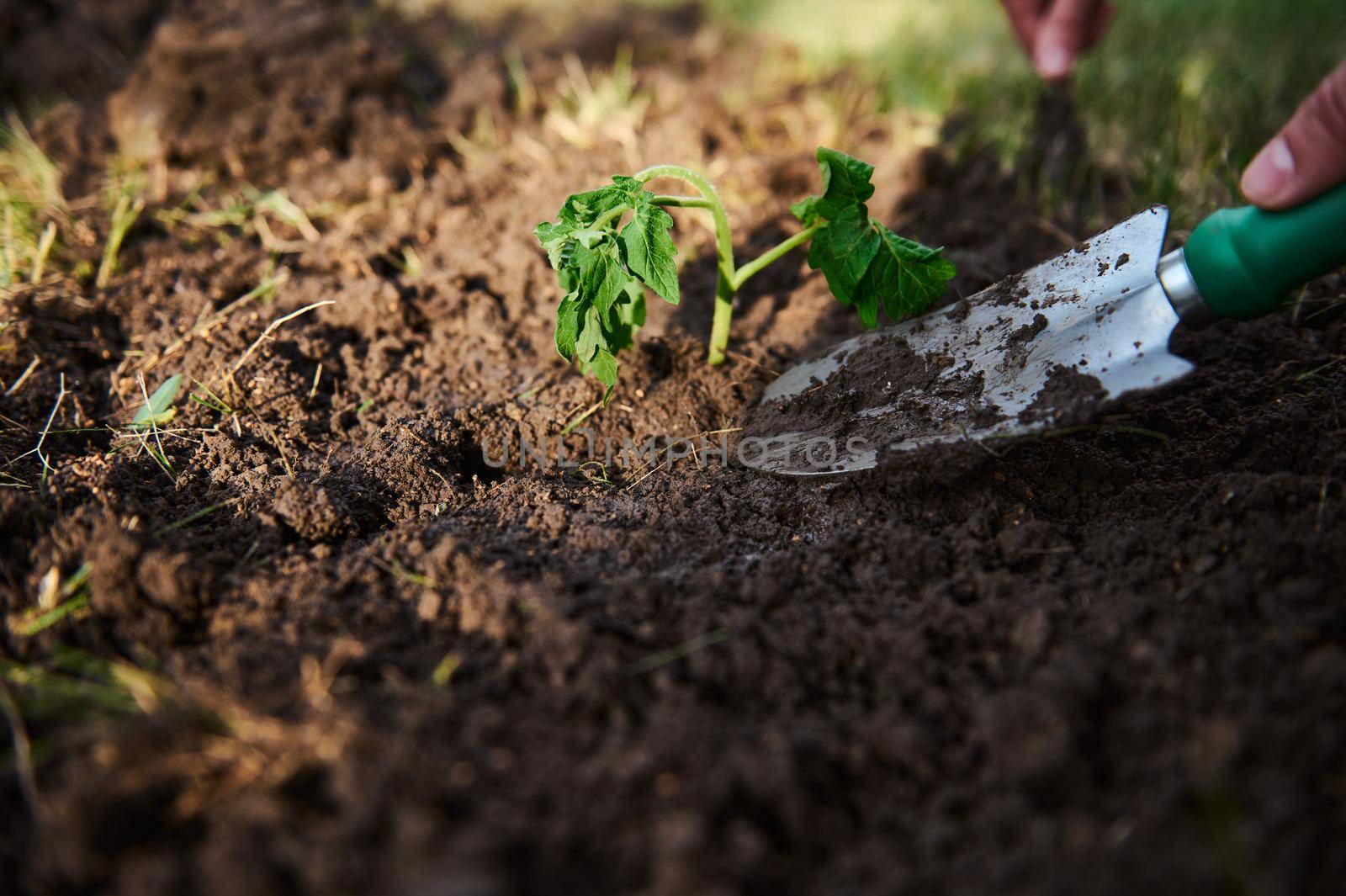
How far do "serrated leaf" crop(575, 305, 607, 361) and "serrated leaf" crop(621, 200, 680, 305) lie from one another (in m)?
0.15

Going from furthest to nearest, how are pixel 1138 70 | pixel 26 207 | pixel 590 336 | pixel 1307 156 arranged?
pixel 1138 70 < pixel 26 207 < pixel 590 336 < pixel 1307 156

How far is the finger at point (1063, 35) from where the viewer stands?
267 centimetres

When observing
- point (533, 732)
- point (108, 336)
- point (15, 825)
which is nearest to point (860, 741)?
point (533, 732)

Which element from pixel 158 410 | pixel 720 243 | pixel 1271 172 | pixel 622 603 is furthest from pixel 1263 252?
pixel 158 410

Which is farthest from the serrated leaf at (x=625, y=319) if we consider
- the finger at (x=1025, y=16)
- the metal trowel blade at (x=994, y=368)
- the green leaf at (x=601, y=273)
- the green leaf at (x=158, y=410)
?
the finger at (x=1025, y=16)

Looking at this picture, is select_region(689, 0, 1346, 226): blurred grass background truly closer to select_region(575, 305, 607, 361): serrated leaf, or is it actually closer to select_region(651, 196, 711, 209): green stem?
select_region(651, 196, 711, 209): green stem

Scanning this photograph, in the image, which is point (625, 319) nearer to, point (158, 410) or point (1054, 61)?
point (158, 410)

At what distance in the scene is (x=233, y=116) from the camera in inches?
122

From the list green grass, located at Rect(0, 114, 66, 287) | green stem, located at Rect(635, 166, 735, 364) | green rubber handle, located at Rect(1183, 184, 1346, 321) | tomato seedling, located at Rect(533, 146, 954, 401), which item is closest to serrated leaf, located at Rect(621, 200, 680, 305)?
tomato seedling, located at Rect(533, 146, 954, 401)

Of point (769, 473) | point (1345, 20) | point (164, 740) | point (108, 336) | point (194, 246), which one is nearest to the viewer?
point (164, 740)

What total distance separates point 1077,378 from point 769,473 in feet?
2.25

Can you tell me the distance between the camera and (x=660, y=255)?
1.68 metres

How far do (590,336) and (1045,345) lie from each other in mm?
1008

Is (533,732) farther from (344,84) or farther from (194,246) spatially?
(344,84)
